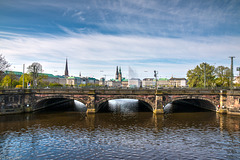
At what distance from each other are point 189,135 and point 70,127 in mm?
23578

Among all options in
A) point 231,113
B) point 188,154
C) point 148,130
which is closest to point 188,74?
point 231,113

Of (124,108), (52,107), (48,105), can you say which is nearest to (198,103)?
(124,108)

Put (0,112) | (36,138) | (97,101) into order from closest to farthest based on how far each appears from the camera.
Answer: (36,138) < (0,112) < (97,101)

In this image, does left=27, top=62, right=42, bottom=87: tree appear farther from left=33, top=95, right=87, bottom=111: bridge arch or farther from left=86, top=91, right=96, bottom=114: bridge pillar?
left=86, top=91, right=96, bottom=114: bridge pillar

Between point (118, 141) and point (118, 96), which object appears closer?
point (118, 141)

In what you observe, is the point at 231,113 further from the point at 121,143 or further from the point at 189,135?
the point at 121,143

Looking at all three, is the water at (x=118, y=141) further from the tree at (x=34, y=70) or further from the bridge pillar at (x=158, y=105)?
the tree at (x=34, y=70)

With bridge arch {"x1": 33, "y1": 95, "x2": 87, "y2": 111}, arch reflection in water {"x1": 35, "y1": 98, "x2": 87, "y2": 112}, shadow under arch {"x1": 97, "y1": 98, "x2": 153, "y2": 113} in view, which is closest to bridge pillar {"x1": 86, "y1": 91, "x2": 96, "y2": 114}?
bridge arch {"x1": 33, "y1": 95, "x2": 87, "y2": 111}

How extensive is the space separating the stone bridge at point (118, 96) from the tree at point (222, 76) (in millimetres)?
34707

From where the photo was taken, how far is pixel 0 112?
4409 cm

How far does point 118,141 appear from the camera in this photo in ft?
84.3

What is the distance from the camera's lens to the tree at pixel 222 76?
77931 mm

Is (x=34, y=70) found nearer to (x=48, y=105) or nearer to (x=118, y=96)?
(x=48, y=105)

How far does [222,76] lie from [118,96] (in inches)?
2415
